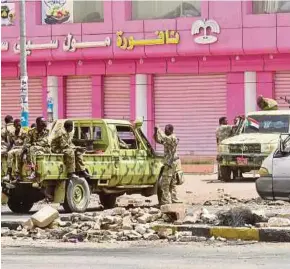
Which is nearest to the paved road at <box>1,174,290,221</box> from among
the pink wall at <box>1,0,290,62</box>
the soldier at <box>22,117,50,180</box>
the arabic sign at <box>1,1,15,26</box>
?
the soldier at <box>22,117,50,180</box>

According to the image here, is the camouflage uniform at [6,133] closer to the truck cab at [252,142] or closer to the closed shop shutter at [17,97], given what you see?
the truck cab at [252,142]

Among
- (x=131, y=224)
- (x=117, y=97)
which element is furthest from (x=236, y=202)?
(x=117, y=97)

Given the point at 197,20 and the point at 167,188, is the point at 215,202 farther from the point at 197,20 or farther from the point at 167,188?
the point at 197,20

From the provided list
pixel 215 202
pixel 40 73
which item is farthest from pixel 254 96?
pixel 215 202

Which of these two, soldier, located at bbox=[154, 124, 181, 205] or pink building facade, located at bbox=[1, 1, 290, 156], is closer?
soldier, located at bbox=[154, 124, 181, 205]

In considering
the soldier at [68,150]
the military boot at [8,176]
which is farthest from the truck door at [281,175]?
the military boot at [8,176]

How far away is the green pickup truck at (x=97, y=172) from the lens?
1561cm

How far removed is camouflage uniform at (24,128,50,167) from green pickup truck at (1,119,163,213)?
0.12 meters

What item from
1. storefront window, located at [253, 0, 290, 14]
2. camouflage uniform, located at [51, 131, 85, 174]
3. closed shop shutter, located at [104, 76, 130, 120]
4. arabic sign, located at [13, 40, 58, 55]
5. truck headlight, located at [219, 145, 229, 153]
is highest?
storefront window, located at [253, 0, 290, 14]

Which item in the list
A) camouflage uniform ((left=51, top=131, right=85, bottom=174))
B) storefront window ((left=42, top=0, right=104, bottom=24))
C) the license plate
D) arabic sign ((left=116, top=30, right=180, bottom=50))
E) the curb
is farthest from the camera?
storefront window ((left=42, top=0, right=104, bottom=24))

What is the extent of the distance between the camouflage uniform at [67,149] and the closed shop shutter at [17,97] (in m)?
19.7

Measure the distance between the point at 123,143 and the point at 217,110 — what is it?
16.1m

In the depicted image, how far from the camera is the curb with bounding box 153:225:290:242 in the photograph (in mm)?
11773

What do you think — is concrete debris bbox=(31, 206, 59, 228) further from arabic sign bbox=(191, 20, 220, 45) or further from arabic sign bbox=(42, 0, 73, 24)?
arabic sign bbox=(42, 0, 73, 24)
